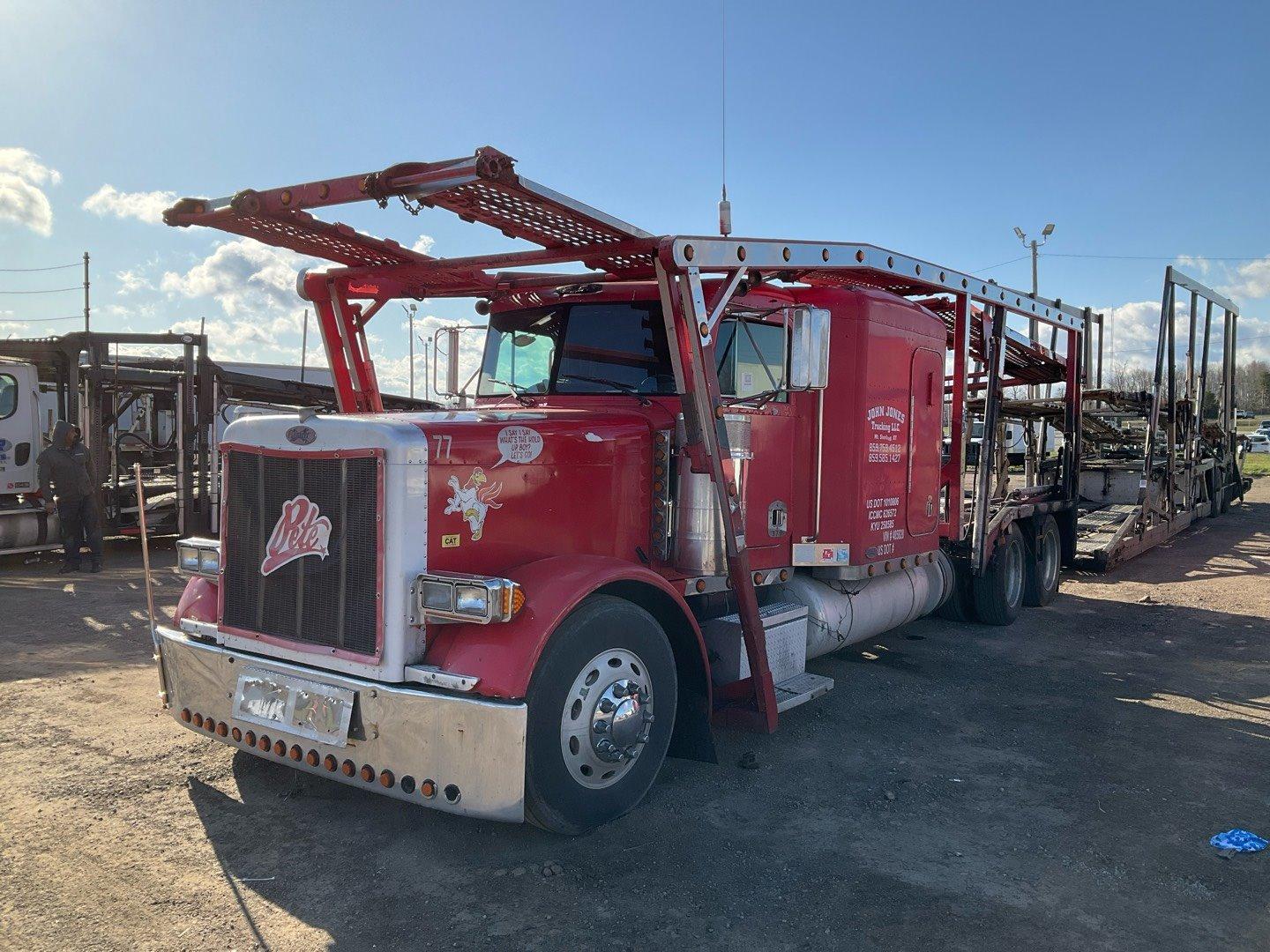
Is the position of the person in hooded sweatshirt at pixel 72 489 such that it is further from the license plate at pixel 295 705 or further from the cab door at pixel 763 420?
the cab door at pixel 763 420

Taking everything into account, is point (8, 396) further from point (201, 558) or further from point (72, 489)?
point (201, 558)

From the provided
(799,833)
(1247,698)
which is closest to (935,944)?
(799,833)

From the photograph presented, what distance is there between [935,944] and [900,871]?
0.58 metres

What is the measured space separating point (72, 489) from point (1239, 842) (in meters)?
12.1

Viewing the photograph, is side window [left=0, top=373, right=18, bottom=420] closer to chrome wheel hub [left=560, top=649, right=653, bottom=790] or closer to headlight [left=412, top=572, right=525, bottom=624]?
headlight [left=412, top=572, right=525, bottom=624]

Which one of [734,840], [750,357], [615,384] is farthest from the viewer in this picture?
[750,357]

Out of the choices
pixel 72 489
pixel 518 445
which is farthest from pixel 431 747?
pixel 72 489

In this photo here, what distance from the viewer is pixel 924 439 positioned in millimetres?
7352

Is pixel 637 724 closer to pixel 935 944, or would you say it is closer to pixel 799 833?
pixel 799 833

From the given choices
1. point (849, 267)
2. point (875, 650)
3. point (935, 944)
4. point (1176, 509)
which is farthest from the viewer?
point (1176, 509)

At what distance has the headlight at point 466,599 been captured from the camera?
368 centimetres

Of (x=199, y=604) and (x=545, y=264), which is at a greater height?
(x=545, y=264)

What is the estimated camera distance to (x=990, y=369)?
27.8ft

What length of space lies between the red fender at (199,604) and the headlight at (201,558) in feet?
0.23
